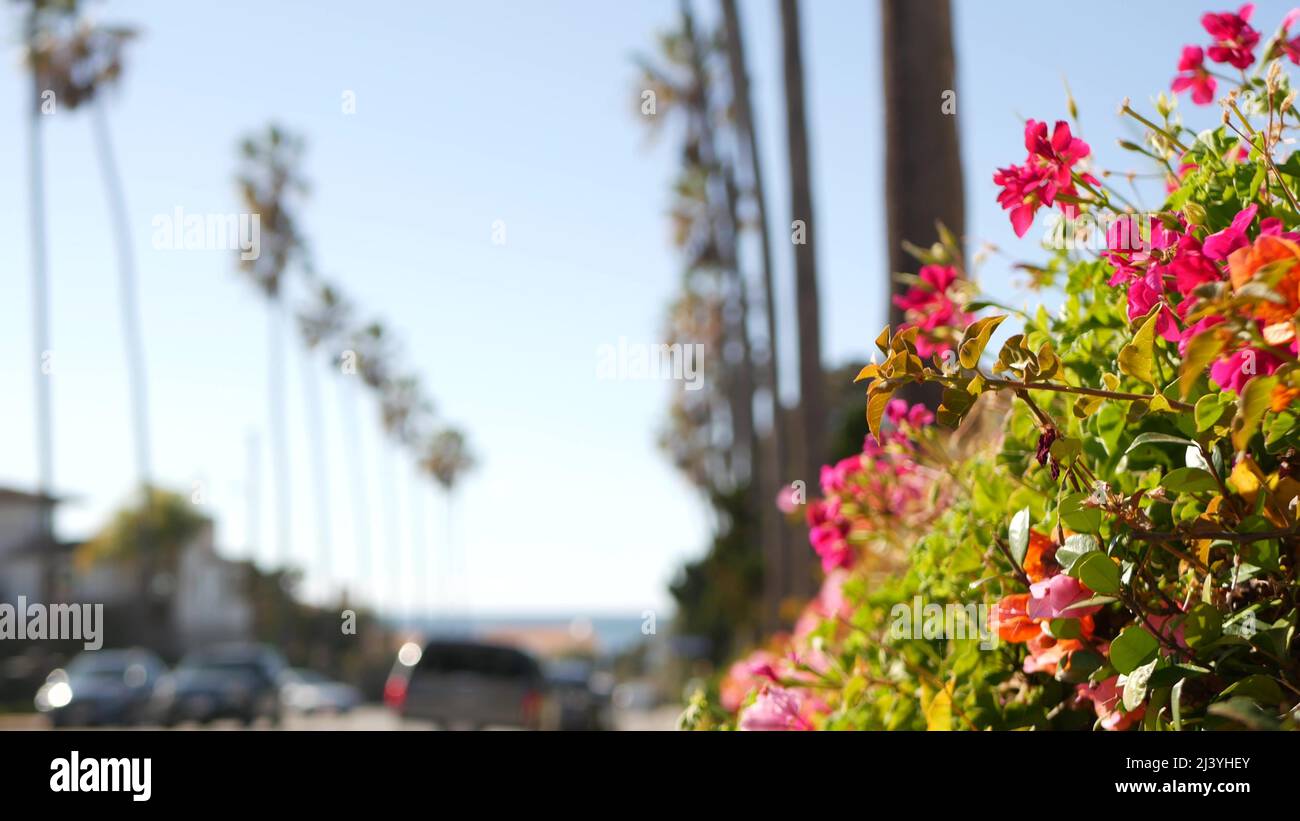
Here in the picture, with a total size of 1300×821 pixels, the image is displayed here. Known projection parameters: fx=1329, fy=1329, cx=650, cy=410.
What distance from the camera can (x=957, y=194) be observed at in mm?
6613

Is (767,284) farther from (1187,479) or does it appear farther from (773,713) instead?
(1187,479)

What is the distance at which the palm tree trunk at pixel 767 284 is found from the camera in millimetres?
19156

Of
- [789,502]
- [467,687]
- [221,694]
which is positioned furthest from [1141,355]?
[221,694]

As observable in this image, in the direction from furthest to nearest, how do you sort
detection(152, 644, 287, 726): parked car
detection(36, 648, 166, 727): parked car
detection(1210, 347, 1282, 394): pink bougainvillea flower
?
detection(152, 644, 287, 726): parked car, detection(36, 648, 166, 727): parked car, detection(1210, 347, 1282, 394): pink bougainvillea flower

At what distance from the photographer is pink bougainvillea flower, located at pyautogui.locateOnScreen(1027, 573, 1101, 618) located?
1930 mm

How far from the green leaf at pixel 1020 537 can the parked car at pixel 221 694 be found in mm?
29144

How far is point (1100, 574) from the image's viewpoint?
71.2 inches

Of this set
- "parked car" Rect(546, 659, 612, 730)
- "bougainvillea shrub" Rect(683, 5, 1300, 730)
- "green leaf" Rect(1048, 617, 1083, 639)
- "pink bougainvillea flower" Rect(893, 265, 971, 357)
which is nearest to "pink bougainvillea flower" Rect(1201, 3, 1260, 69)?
"bougainvillea shrub" Rect(683, 5, 1300, 730)

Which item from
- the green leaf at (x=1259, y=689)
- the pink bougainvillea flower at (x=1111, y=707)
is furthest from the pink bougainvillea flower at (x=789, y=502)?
the green leaf at (x=1259, y=689)

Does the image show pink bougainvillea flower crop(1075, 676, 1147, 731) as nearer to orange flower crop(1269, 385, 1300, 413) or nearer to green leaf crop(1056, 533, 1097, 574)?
green leaf crop(1056, 533, 1097, 574)

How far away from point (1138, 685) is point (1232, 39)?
1408 mm

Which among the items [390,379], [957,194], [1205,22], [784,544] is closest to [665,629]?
[390,379]

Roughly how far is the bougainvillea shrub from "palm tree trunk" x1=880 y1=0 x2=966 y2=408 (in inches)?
139
